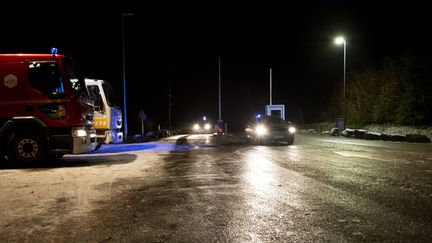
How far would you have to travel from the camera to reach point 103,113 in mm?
15695

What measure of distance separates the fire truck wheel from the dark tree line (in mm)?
26242

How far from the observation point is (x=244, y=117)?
265 ft

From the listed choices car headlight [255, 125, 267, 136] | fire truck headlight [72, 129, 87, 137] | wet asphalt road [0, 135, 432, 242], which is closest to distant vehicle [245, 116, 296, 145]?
car headlight [255, 125, 267, 136]

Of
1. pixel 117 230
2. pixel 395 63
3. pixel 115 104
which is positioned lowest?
pixel 117 230

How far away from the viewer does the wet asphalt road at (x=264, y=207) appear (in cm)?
472

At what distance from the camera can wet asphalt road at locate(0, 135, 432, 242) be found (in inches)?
186

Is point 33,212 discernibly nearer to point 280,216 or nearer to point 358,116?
point 280,216

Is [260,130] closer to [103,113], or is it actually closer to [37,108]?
[103,113]

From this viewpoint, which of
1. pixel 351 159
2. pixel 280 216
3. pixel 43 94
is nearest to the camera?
pixel 280 216

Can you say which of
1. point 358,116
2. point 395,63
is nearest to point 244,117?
point 358,116

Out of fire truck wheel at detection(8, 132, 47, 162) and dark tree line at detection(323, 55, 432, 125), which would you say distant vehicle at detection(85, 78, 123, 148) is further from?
dark tree line at detection(323, 55, 432, 125)

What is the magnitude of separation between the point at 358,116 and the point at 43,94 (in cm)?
3157

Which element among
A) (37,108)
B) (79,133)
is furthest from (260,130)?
(37,108)

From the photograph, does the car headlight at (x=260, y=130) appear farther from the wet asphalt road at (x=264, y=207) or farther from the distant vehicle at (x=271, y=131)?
the wet asphalt road at (x=264, y=207)
